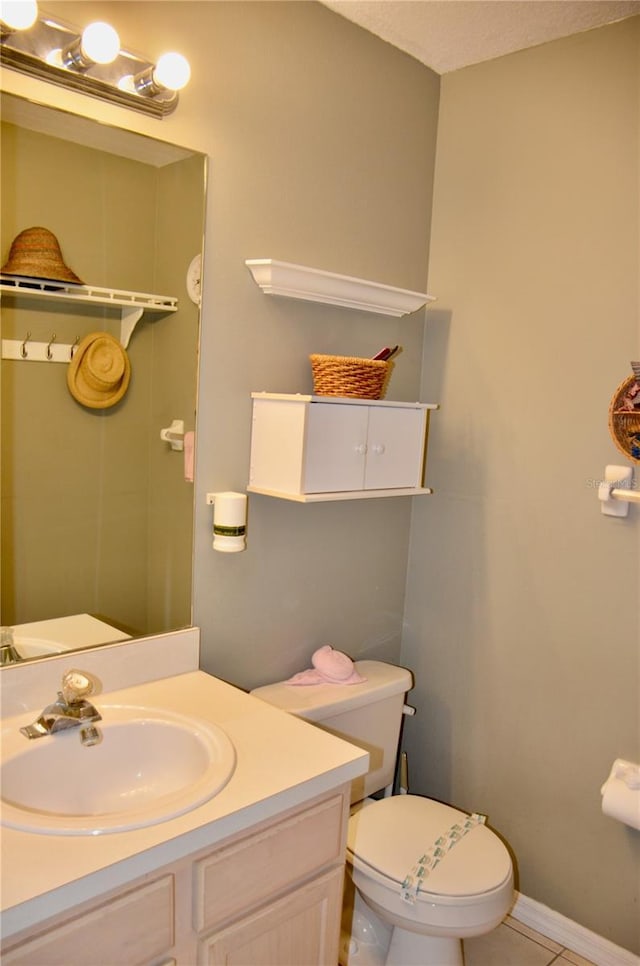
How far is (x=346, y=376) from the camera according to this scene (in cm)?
179

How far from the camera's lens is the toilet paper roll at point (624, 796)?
1.74 metres

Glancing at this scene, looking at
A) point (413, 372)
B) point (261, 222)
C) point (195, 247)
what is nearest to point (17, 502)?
point (195, 247)

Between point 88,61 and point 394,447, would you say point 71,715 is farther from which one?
point 88,61

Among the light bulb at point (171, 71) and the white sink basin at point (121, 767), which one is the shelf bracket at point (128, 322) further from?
the white sink basin at point (121, 767)

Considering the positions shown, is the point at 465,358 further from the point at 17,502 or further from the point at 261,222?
the point at 17,502

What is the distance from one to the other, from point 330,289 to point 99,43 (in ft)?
2.47

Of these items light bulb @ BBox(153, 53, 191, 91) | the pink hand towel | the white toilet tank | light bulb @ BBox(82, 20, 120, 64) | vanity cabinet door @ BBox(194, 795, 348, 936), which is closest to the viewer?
vanity cabinet door @ BBox(194, 795, 348, 936)

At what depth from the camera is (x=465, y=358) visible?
2.16 metres

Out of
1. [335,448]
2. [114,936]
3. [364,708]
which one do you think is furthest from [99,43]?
[364,708]

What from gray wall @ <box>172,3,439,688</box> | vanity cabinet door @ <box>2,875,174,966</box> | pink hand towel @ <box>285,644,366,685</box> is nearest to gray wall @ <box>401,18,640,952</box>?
gray wall @ <box>172,3,439,688</box>

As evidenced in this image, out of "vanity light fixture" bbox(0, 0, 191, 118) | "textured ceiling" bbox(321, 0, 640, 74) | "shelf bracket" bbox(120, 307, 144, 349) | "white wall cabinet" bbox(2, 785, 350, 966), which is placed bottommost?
"white wall cabinet" bbox(2, 785, 350, 966)

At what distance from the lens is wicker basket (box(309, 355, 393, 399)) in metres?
1.79

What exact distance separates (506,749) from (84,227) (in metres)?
1.78

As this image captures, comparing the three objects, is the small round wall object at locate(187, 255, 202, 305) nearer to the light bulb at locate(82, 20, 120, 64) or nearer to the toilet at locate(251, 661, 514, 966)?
the light bulb at locate(82, 20, 120, 64)
